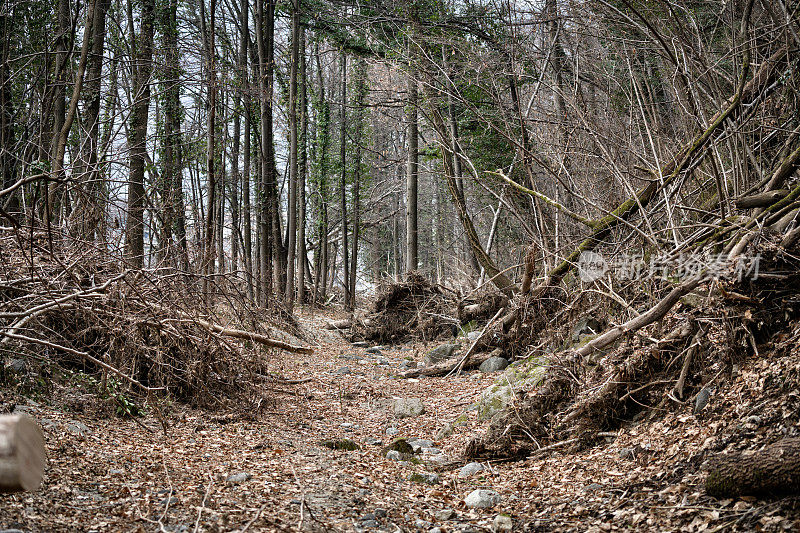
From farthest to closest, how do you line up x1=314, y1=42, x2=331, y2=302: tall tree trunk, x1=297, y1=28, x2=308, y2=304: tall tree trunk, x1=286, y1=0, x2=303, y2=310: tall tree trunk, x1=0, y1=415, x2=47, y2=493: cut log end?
x1=314, y1=42, x2=331, y2=302: tall tree trunk, x1=297, y1=28, x2=308, y2=304: tall tree trunk, x1=286, y1=0, x2=303, y2=310: tall tree trunk, x1=0, y1=415, x2=47, y2=493: cut log end

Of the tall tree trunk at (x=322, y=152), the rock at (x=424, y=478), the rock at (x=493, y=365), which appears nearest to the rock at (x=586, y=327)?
the rock at (x=493, y=365)

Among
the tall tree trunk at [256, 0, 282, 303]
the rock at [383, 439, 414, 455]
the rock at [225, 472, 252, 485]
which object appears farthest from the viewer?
the tall tree trunk at [256, 0, 282, 303]

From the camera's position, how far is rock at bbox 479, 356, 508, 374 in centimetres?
737

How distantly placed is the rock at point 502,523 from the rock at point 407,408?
115 inches

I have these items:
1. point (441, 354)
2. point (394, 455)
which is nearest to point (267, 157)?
point (441, 354)

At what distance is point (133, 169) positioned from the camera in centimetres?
795

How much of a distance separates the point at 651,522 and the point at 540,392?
195 centimetres

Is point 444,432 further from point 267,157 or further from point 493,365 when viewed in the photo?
point 267,157

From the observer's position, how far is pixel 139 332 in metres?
4.82

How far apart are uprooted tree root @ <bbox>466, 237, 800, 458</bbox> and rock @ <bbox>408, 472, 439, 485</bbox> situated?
0.53 metres

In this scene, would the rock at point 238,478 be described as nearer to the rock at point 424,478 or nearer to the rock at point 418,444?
the rock at point 424,478

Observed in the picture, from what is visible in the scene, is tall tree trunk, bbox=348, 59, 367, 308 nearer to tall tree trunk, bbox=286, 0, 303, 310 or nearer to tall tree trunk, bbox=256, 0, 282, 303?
tall tree trunk, bbox=286, 0, 303, 310

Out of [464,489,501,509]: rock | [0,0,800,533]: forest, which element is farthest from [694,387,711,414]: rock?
[464,489,501,509]: rock

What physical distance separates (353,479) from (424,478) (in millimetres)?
510
